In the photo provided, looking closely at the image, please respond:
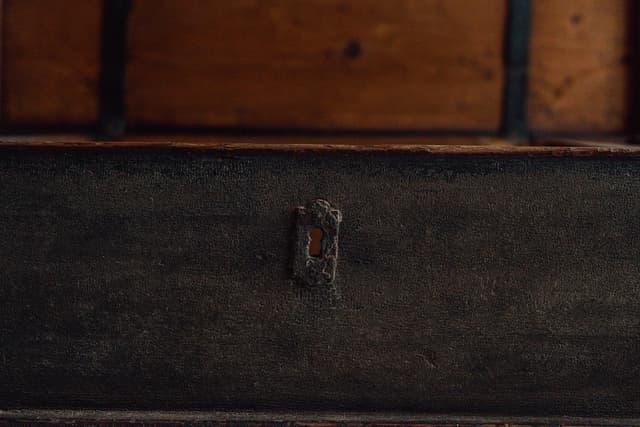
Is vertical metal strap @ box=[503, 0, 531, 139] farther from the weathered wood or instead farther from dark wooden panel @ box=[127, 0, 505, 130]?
the weathered wood

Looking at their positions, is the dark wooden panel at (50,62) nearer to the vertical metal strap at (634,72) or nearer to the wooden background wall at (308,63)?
the wooden background wall at (308,63)

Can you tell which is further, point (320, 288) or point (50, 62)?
point (50, 62)

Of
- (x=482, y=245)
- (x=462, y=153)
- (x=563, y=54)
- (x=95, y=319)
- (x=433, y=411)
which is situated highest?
(x=563, y=54)

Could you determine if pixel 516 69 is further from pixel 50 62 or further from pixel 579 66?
pixel 50 62

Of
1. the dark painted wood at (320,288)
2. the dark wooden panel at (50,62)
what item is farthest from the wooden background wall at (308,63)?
the dark painted wood at (320,288)

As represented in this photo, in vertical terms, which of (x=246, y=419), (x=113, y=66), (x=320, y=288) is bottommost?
(x=246, y=419)

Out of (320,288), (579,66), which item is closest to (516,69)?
(579,66)

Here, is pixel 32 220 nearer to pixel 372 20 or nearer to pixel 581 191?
pixel 581 191

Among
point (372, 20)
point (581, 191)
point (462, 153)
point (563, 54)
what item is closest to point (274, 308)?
point (462, 153)
